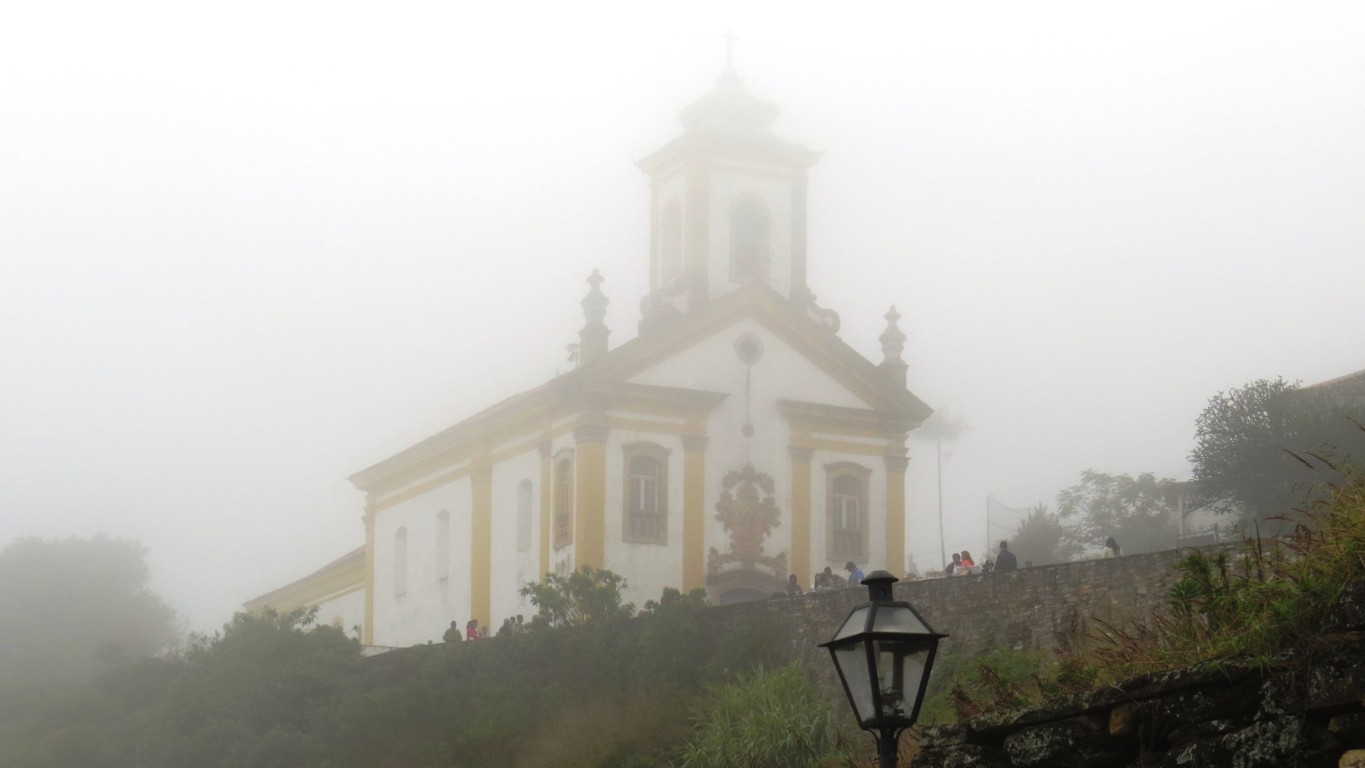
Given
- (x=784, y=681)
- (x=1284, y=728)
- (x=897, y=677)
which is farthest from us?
(x=784, y=681)

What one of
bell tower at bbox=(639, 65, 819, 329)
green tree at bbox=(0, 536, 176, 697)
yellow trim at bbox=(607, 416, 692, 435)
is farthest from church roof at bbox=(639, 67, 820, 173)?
green tree at bbox=(0, 536, 176, 697)

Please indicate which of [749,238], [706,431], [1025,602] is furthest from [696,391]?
[1025,602]

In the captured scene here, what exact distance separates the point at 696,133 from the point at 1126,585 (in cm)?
2175

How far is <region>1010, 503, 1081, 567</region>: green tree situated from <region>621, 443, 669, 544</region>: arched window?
47.6 feet

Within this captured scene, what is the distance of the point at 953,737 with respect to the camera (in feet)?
34.5

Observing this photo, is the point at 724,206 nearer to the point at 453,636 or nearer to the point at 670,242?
the point at 670,242

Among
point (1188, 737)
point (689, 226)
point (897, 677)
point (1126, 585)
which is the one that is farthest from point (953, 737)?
point (689, 226)

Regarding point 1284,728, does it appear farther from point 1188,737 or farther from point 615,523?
Result: point 615,523

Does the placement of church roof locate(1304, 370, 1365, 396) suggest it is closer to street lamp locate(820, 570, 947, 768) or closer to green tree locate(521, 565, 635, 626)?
green tree locate(521, 565, 635, 626)

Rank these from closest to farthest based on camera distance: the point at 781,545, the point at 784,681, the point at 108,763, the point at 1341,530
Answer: the point at 1341,530 < the point at 784,681 < the point at 108,763 < the point at 781,545

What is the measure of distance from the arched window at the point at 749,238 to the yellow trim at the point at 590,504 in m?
5.79

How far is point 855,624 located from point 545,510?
3018 centimetres

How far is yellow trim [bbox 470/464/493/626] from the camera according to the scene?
4284 centimetres

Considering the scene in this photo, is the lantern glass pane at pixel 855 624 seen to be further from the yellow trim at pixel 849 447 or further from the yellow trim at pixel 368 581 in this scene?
the yellow trim at pixel 368 581
